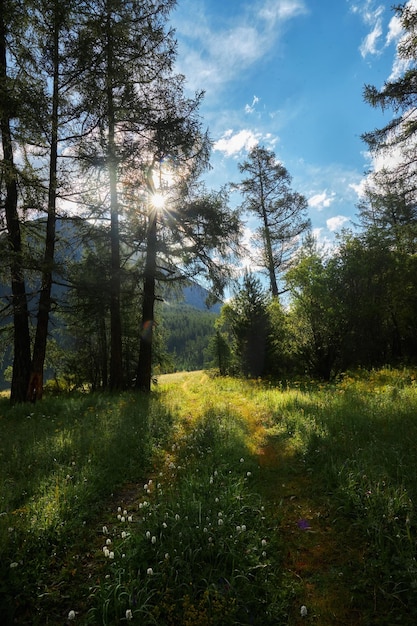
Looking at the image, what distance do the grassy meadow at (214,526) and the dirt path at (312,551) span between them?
0.01 meters

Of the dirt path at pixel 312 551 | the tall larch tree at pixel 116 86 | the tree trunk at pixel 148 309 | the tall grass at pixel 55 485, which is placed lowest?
the dirt path at pixel 312 551

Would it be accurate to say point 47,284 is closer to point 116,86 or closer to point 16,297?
point 16,297

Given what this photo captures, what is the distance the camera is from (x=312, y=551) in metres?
3.25

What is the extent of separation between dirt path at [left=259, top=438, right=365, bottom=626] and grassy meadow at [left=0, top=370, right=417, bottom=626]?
14 millimetres

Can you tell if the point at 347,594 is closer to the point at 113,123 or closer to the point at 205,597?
the point at 205,597

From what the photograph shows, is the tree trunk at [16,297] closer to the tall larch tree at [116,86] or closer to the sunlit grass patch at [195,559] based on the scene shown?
the tall larch tree at [116,86]

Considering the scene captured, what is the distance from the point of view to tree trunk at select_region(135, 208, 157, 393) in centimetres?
1295

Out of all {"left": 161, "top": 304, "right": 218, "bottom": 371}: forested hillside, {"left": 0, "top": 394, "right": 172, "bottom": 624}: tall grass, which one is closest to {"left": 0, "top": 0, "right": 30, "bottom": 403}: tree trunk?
{"left": 0, "top": 394, "right": 172, "bottom": 624}: tall grass

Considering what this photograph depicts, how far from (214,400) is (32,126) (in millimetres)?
10024

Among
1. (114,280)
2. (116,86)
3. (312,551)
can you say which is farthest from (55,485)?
(116,86)

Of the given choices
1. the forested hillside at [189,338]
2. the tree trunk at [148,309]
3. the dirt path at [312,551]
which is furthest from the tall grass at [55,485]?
the forested hillside at [189,338]

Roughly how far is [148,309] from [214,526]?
10.3m

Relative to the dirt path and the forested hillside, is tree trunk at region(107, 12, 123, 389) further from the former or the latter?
the forested hillside

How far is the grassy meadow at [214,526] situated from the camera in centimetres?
258
